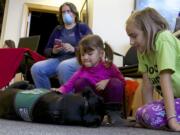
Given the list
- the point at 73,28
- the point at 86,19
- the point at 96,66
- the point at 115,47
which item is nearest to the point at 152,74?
the point at 96,66

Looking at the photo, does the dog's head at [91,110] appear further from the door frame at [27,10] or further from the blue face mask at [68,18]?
the door frame at [27,10]

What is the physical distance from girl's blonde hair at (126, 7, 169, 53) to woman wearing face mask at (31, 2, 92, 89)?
60cm

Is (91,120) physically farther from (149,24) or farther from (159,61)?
(149,24)

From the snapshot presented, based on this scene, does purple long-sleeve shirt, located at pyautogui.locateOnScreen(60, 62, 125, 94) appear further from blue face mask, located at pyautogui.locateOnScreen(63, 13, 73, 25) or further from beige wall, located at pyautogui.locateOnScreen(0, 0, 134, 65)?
beige wall, located at pyautogui.locateOnScreen(0, 0, 134, 65)

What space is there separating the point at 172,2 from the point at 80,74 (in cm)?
224

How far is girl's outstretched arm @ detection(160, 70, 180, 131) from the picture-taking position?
1183 millimetres

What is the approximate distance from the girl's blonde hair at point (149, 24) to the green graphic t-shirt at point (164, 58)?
25 mm

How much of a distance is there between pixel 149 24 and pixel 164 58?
186mm

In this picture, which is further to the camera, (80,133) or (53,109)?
(53,109)

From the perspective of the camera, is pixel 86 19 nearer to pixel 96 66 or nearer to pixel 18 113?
pixel 96 66

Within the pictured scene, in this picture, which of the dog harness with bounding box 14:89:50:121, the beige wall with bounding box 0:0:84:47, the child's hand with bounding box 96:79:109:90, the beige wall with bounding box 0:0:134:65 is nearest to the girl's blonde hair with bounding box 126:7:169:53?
the child's hand with bounding box 96:79:109:90

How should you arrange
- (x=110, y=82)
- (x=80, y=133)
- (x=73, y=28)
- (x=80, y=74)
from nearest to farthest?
(x=80, y=133) → (x=110, y=82) → (x=80, y=74) → (x=73, y=28)

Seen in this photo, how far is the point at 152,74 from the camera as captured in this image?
1376mm

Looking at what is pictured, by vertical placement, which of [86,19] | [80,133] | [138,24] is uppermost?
[86,19]
